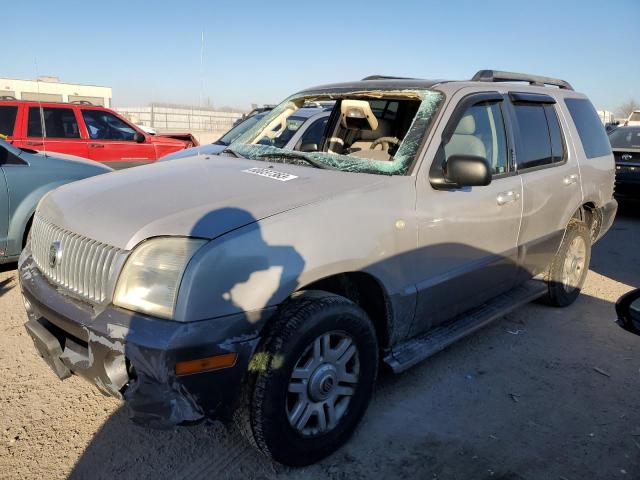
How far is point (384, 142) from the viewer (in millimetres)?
4074

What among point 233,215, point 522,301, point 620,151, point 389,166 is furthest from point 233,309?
point 620,151

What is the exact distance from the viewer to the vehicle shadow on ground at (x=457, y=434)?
101 inches

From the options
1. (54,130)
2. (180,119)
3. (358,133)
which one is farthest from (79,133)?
(180,119)

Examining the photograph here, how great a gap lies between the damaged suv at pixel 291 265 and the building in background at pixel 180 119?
29.1m

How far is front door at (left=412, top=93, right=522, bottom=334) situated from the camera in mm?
3023

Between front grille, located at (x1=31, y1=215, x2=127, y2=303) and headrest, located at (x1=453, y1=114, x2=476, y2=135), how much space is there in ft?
7.38

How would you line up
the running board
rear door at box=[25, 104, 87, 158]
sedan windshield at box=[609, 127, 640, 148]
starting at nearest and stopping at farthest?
the running board, rear door at box=[25, 104, 87, 158], sedan windshield at box=[609, 127, 640, 148]

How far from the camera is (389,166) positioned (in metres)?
3.01

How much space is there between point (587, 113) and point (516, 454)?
11.5 feet

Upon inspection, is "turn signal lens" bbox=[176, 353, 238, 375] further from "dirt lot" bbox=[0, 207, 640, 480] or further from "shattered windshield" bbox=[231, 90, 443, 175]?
"shattered windshield" bbox=[231, 90, 443, 175]

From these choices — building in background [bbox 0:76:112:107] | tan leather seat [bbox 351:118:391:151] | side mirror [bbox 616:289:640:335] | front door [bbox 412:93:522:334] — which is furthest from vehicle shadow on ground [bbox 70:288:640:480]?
building in background [bbox 0:76:112:107]

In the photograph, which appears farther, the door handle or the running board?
the door handle

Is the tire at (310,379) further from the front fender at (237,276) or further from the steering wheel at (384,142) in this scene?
the steering wheel at (384,142)

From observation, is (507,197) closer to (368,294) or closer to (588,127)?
(368,294)
